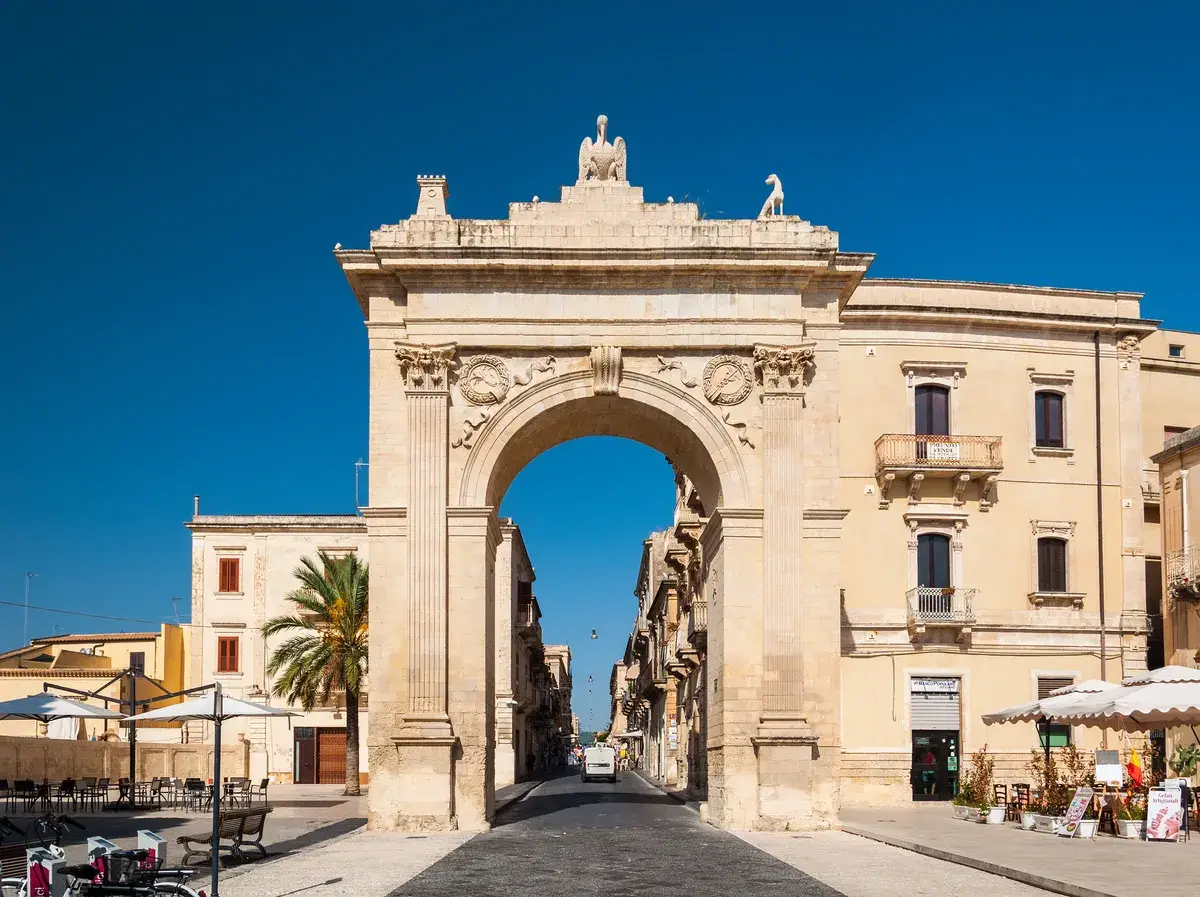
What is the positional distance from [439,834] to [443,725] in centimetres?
193

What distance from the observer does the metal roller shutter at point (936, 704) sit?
110 feet

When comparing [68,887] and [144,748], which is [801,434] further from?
[144,748]

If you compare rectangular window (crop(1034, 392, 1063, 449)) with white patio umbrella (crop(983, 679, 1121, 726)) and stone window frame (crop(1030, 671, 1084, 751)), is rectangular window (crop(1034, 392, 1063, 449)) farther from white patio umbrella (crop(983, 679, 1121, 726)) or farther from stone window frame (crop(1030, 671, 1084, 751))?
white patio umbrella (crop(983, 679, 1121, 726))

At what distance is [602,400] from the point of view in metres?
26.0

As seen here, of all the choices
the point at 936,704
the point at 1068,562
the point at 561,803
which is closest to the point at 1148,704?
the point at 936,704

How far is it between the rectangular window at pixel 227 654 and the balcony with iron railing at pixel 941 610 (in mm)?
27573

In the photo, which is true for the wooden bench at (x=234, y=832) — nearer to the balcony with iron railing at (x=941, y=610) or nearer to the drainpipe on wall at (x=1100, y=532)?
the balcony with iron railing at (x=941, y=610)

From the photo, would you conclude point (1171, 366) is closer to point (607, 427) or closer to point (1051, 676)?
point (1051, 676)

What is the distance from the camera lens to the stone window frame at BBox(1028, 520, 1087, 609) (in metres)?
34.4

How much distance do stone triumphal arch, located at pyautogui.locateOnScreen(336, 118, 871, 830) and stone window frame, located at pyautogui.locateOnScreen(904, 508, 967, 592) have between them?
9363 mm

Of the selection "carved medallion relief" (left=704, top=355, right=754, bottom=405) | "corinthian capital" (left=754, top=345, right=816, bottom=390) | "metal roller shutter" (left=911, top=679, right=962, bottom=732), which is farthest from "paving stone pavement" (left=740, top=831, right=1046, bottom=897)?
"metal roller shutter" (left=911, top=679, right=962, bottom=732)

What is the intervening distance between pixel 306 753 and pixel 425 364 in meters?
28.8

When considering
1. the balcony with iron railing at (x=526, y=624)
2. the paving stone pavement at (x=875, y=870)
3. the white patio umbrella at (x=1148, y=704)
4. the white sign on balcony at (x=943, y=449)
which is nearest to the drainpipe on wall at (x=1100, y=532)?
the white sign on balcony at (x=943, y=449)

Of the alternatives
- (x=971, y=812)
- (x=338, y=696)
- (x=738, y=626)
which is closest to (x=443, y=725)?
(x=738, y=626)
